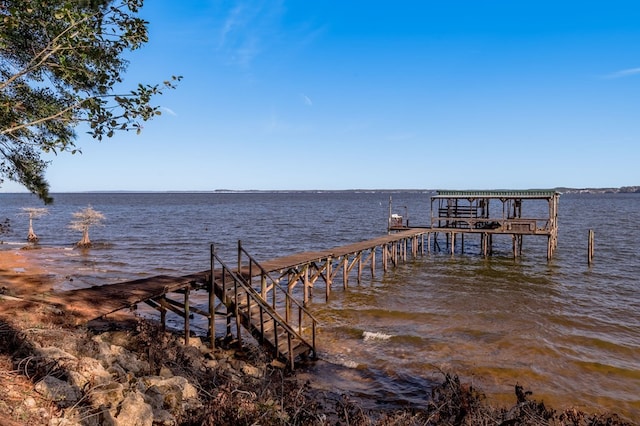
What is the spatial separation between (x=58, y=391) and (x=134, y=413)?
1.09 m

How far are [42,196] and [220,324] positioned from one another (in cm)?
856

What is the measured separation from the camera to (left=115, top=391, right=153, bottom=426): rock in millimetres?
5910

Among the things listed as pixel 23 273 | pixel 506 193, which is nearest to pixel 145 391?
pixel 23 273

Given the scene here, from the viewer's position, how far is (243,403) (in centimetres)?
709

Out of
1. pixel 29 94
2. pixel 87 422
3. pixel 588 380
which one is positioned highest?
pixel 29 94

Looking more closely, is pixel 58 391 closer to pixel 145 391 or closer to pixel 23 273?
pixel 145 391

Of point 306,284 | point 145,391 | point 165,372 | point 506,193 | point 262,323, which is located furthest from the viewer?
point 506,193

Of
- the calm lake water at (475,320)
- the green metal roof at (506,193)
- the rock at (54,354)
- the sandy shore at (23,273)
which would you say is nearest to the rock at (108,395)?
the rock at (54,354)

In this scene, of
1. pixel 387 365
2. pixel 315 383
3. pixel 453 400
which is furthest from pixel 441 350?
pixel 453 400

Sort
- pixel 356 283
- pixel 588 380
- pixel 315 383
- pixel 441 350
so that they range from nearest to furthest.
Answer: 1. pixel 315 383
2. pixel 588 380
3. pixel 441 350
4. pixel 356 283

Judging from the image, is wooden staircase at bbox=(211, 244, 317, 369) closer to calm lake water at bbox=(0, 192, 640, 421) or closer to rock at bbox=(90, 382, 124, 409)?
calm lake water at bbox=(0, 192, 640, 421)

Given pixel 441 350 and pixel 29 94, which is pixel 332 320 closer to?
pixel 441 350

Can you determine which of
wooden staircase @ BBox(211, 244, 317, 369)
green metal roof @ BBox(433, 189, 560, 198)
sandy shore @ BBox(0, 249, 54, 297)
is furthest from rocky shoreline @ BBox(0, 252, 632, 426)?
green metal roof @ BBox(433, 189, 560, 198)

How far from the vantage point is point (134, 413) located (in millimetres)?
6070
